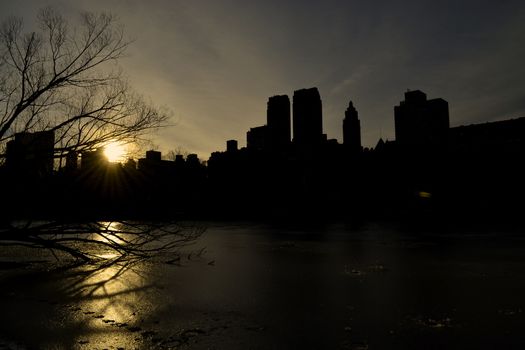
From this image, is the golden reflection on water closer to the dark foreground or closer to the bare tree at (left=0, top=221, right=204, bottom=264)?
the dark foreground

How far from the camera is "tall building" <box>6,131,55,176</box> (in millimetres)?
12477

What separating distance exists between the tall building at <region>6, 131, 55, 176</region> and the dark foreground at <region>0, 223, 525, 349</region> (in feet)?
11.0

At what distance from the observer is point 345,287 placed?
32.7 ft

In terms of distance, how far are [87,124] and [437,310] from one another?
1189 centimetres

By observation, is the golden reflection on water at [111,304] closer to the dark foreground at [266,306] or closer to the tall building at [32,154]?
the dark foreground at [266,306]

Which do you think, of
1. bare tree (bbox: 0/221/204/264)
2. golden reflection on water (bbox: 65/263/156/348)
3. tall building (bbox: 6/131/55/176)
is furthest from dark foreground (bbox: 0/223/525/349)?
tall building (bbox: 6/131/55/176)

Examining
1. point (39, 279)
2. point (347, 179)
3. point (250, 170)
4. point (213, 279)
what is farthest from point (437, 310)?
point (250, 170)

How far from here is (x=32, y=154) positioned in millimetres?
12773

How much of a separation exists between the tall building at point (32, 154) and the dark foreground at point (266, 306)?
3343 millimetres

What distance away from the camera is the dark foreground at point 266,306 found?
19.4 feet

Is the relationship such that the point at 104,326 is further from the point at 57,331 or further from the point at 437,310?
the point at 437,310

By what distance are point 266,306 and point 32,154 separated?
9456 mm

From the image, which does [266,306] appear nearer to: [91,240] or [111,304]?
[111,304]

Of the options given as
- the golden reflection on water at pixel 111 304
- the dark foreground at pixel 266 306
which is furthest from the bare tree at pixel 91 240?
the golden reflection on water at pixel 111 304
